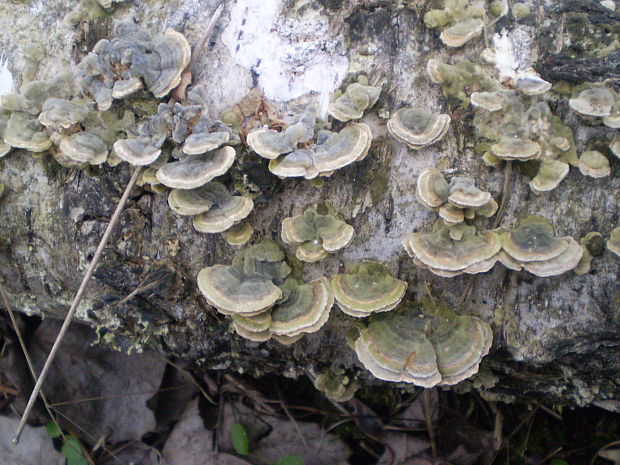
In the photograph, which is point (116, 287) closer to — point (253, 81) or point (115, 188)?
point (115, 188)

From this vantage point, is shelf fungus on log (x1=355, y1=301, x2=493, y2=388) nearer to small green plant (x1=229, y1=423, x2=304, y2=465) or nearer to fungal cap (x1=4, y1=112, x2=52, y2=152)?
small green plant (x1=229, y1=423, x2=304, y2=465)

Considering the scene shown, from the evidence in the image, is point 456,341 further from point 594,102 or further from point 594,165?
point 594,102

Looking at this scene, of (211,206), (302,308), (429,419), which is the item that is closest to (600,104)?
(302,308)

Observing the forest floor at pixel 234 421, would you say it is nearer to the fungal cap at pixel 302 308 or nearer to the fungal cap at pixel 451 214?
the fungal cap at pixel 302 308

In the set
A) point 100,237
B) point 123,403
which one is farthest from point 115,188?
point 123,403

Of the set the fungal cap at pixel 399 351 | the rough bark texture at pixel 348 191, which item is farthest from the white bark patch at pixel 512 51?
the fungal cap at pixel 399 351
